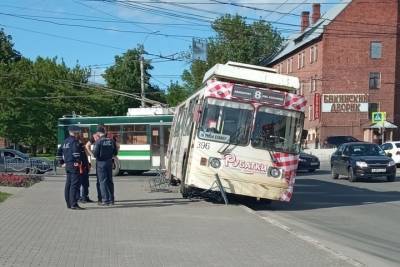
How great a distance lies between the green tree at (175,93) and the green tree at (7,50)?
21.7 meters

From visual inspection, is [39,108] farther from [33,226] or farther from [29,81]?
[33,226]

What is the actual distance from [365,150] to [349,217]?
45.5 ft

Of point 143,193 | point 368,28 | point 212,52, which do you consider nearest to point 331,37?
point 368,28

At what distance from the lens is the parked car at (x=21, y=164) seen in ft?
108

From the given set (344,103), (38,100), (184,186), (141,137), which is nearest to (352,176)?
(141,137)

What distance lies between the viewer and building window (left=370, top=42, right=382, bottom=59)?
64062 millimetres

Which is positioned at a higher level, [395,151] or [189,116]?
[189,116]

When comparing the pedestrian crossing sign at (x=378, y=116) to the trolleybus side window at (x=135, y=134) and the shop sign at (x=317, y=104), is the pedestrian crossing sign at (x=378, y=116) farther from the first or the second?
the trolleybus side window at (x=135, y=134)

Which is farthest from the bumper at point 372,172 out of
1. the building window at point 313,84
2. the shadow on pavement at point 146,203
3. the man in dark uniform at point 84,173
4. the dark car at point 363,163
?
the building window at point 313,84

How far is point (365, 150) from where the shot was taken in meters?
28.1

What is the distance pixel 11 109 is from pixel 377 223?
4594 cm

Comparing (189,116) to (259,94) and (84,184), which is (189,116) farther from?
(84,184)

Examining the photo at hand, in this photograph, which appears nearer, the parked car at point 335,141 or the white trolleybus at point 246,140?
the white trolleybus at point 246,140

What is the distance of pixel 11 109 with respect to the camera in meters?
55.1
